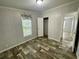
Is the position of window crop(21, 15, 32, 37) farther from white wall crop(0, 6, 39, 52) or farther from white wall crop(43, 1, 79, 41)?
white wall crop(43, 1, 79, 41)

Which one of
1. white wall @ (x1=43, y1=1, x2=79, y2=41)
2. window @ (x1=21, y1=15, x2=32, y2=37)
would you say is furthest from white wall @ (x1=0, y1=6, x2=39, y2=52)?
white wall @ (x1=43, y1=1, x2=79, y2=41)

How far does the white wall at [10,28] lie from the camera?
2799 mm

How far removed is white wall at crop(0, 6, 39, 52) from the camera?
2.80m

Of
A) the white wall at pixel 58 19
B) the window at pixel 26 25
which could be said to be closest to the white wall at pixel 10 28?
the window at pixel 26 25

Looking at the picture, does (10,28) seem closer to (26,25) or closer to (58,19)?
(26,25)

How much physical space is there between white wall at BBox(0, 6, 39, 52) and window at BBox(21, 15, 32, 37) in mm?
359

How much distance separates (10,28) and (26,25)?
132cm

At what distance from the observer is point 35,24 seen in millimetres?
4824

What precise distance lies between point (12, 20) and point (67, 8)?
11.8ft

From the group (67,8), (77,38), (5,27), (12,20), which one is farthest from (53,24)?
(5,27)

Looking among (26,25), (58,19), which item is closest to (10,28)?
(26,25)

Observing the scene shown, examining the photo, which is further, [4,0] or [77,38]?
[77,38]

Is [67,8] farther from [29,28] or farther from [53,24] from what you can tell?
[29,28]

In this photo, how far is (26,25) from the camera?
4.20 meters
